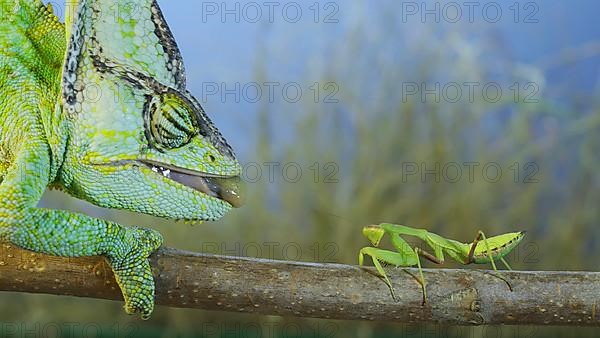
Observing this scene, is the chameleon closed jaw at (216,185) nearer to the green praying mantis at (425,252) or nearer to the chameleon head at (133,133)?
the chameleon head at (133,133)

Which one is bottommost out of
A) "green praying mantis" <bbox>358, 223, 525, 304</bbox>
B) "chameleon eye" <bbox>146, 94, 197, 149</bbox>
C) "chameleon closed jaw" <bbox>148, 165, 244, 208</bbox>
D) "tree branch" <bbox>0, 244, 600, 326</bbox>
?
"tree branch" <bbox>0, 244, 600, 326</bbox>

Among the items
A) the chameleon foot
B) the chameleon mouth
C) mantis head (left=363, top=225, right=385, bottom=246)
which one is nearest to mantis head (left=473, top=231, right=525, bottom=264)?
mantis head (left=363, top=225, right=385, bottom=246)

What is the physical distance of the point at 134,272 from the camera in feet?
2.87

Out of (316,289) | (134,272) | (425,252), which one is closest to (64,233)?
(134,272)

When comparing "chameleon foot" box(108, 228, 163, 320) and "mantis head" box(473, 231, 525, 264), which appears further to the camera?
"mantis head" box(473, 231, 525, 264)

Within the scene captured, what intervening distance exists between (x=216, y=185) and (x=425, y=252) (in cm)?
32

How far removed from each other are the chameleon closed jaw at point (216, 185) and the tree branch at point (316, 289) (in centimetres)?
8

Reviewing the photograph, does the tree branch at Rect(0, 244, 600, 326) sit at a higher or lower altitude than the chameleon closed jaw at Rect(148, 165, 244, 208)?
lower

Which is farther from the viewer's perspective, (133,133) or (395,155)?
(395,155)

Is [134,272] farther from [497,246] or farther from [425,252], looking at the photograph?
[497,246]

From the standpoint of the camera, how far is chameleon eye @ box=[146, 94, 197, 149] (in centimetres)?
87

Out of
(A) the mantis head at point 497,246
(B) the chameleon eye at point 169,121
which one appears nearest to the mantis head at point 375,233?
(A) the mantis head at point 497,246

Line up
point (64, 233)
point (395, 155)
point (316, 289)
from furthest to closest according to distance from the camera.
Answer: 1. point (395, 155)
2. point (316, 289)
3. point (64, 233)

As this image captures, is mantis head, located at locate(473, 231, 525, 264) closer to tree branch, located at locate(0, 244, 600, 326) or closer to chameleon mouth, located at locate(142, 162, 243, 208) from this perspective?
tree branch, located at locate(0, 244, 600, 326)
